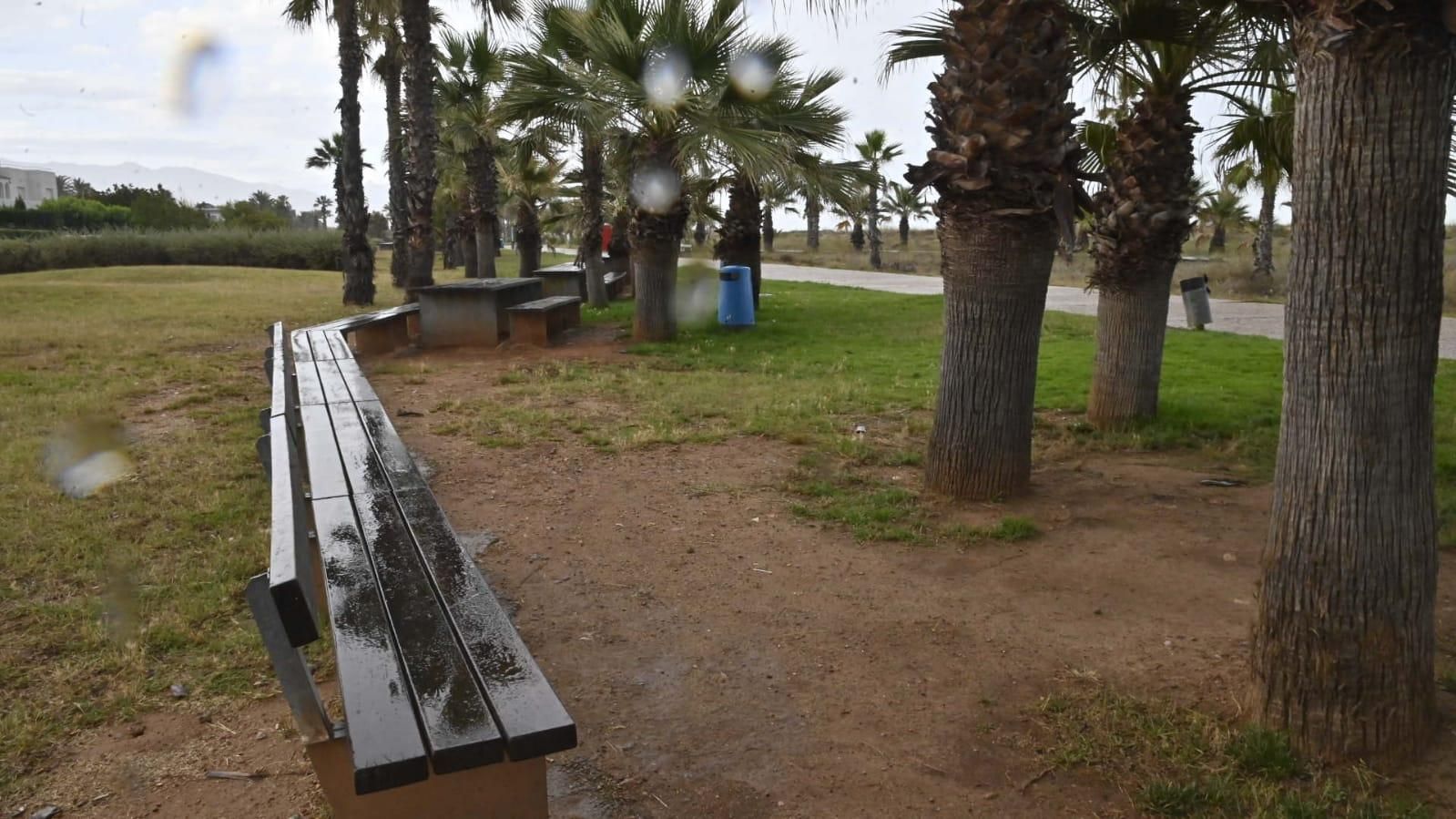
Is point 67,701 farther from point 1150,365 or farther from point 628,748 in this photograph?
point 1150,365

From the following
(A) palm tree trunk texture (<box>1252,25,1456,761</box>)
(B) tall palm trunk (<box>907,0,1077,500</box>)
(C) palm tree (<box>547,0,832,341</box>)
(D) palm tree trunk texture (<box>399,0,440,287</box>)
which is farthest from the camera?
(D) palm tree trunk texture (<box>399,0,440,287</box>)

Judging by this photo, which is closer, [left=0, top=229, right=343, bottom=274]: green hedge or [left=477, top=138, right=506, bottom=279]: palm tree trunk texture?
[left=477, top=138, right=506, bottom=279]: palm tree trunk texture

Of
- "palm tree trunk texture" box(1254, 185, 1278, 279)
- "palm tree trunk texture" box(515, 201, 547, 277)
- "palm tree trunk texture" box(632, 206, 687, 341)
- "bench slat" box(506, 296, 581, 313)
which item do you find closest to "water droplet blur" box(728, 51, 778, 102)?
"palm tree trunk texture" box(632, 206, 687, 341)

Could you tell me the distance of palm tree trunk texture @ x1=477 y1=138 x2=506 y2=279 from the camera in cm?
2044

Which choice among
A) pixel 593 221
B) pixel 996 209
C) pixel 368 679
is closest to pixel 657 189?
pixel 593 221

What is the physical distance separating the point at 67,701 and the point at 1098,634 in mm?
3298

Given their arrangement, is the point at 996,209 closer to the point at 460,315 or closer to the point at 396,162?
the point at 460,315

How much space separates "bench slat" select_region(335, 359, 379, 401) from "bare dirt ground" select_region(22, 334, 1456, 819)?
607mm

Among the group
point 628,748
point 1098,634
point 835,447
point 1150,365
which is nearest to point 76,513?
point 628,748

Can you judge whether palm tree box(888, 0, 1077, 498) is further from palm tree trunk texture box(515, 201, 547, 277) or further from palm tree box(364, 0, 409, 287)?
palm tree trunk texture box(515, 201, 547, 277)

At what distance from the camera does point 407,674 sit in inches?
88.0

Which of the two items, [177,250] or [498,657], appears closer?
[498,657]

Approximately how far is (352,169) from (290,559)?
15.3m

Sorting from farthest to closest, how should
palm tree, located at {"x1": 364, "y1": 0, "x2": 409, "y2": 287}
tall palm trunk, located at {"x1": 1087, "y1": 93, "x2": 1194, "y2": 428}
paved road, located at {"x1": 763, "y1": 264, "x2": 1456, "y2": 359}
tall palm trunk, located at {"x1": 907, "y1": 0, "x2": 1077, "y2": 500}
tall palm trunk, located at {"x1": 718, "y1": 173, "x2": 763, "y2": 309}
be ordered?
palm tree, located at {"x1": 364, "y1": 0, "x2": 409, "y2": 287}
tall palm trunk, located at {"x1": 718, "y1": 173, "x2": 763, "y2": 309}
paved road, located at {"x1": 763, "y1": 264, "x2": 1456, "y2": 359}
tall palm trunk, located at {"x1": 1087, "y1": 93, "x2": 1194, "y2": 428}
tall palm trunk, located at {"x1": 907, "y1": 0, "x2": 1077, "y2": 500}
